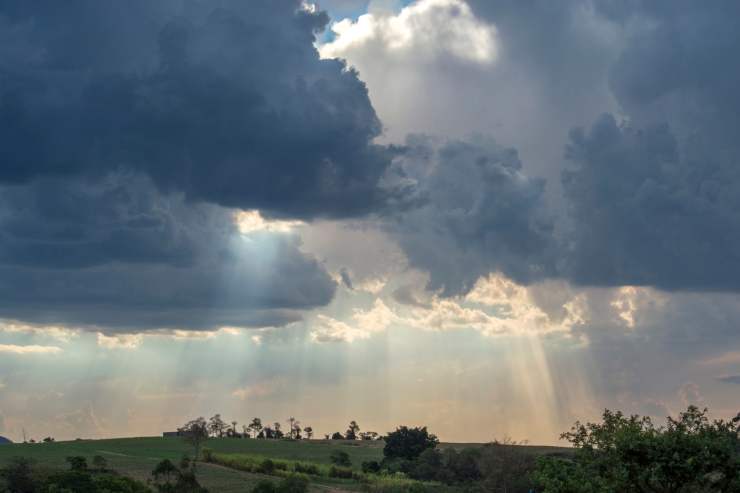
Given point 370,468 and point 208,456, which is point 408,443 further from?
point 208,456

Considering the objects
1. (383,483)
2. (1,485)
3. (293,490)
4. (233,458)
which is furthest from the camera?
(233,458)

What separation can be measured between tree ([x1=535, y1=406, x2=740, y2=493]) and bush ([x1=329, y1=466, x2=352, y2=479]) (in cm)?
10521

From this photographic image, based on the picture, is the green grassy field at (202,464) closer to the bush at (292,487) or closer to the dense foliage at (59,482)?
the bush at (292,487)

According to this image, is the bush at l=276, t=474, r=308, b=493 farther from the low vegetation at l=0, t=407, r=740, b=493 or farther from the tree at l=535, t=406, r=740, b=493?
the tree at l=535, t=406, r=740, b=493

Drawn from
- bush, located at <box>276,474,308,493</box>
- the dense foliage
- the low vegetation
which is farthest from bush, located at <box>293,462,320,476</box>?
the dense foliage

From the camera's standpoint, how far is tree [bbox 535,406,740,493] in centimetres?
3850

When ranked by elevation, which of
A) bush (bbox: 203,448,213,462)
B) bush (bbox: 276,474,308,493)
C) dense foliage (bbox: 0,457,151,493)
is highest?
bush (bbox: 203,448,213,462)

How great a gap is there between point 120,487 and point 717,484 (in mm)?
58646

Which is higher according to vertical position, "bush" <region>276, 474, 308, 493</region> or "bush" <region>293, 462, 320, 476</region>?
"bush" <region>293, 462, 320, 476</region>

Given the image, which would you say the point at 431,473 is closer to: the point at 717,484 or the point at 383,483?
the point at 383,483

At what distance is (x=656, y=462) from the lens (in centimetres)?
3881

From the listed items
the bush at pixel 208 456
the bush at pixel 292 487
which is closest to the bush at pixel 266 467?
the bush at pixel 208 456

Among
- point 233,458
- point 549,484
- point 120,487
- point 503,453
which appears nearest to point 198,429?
point 233,458

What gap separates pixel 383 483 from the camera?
411 ft
